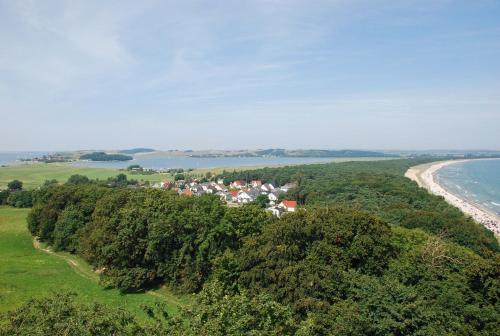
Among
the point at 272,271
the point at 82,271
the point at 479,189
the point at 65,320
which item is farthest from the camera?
the point at 479,189

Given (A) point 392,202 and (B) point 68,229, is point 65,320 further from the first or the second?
(A) point 392,202

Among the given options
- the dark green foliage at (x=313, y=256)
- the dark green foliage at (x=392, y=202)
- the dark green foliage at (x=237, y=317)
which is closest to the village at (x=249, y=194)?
the dark green foliage at (x=392, y=202)

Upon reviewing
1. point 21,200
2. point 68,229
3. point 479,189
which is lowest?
point 479,189

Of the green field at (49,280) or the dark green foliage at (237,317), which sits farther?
the green field at (49,280)

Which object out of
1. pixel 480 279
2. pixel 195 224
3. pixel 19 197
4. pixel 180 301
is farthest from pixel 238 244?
pixel 19 197

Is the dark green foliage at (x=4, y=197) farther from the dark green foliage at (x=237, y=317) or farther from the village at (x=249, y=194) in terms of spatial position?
the dark green foliage at (x=237, y=317)

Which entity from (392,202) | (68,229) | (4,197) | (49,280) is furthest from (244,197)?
(49,280)

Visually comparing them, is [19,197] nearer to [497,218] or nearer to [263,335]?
[263,335]

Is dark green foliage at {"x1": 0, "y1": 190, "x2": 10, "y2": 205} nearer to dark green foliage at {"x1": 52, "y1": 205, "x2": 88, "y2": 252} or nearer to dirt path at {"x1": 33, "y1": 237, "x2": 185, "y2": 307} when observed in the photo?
dirt path at {"x1": 33, "y1": 237, "x2": 185, "y2": 307}
